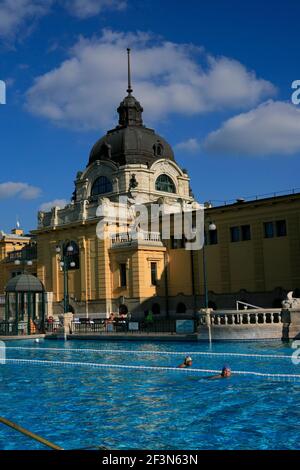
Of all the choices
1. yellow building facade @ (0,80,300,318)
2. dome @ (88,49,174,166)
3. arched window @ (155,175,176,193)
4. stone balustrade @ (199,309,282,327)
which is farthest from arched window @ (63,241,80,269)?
stone balustrade @ (199,309,282,327)

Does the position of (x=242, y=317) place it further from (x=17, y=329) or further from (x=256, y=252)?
(x=17, y=329)

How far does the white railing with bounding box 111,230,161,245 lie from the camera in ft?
149

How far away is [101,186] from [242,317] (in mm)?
29405

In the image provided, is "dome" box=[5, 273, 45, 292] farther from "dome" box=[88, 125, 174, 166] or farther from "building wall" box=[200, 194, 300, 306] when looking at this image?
"dome" box=[88, 125, 174, 166]

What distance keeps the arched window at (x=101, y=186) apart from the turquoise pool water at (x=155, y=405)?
31986 millimetres

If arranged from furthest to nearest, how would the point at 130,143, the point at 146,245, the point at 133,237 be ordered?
the point at 130,143 < the point at 133,237 < the point at 146,245

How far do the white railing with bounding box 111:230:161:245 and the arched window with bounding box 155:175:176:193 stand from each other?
9.41 metres

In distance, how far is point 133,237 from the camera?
45.8m

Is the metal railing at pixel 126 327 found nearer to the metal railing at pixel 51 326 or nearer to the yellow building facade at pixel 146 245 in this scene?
the metal railing at pixel 51 326

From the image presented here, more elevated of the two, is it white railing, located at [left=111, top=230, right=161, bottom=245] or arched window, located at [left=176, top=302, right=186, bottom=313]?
white railing, located at [left=111, top=230, right=161, bottom=245]

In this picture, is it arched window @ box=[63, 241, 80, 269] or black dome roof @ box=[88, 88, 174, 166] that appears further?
black dome roof @ box=[88, 88, 174, 166]

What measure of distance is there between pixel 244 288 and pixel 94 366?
20.0 m

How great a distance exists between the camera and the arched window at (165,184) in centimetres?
5572

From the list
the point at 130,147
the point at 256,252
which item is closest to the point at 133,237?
the point at 256,252
